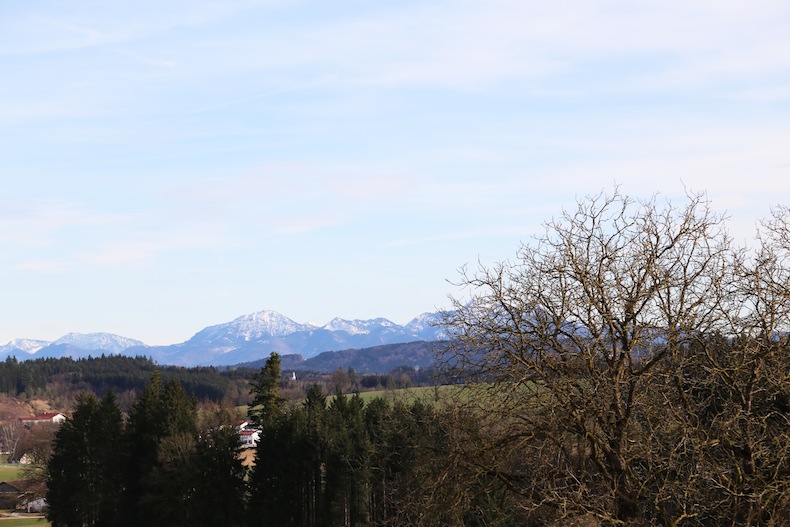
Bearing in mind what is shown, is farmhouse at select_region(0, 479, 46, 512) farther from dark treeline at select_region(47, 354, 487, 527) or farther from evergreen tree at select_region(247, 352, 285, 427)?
evergreen tree at select_region(247, 352, 285, 427)

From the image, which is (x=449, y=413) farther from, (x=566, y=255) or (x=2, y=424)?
(x=2, y=424)

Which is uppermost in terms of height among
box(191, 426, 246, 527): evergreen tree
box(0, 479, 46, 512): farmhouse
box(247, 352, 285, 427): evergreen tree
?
box(247, 352, 285, 427): evergreen tree

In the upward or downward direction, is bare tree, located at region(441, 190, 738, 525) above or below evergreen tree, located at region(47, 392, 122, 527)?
above

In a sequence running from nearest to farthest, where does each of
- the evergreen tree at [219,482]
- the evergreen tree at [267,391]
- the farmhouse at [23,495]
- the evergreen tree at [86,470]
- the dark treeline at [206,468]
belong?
the dark treeline at [206,468] < the evergreen tree at [219,482] < the evergreen tree at [86,470] < the evergreen tree at [267,391] < the farmhouse at [23,495]

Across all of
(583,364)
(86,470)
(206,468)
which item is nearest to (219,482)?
(206,468)

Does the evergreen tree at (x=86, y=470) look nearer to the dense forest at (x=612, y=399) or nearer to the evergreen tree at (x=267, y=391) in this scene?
the evergreen tree at (x=267, y=391)

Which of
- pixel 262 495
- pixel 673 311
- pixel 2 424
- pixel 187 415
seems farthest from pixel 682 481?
pixel 2 424

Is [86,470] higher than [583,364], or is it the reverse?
[583,364]

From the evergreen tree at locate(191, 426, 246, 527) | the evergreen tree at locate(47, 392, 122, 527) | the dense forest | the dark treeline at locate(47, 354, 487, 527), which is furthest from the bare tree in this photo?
the evergreen tree at locate(47, 392, 122, 527)

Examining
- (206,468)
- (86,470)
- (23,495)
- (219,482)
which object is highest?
(206,468)

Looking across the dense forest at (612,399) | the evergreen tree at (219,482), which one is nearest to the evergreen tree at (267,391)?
the evergreen tree at (219,482)

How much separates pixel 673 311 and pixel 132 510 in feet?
203

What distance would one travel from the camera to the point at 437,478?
10930mm

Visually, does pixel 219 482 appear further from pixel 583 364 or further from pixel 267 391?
pixel 583 364
